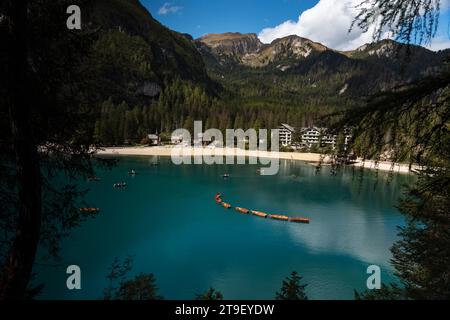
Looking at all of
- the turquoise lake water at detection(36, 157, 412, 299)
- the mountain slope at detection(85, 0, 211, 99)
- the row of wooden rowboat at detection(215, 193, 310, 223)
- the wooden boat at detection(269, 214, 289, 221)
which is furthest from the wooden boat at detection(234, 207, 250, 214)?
the mountain slope at detection(85, 0, 211, 99)

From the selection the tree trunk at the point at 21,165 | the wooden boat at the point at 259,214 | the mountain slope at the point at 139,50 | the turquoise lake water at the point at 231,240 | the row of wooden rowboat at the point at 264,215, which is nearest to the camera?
the tree trunk at the point at 21,165

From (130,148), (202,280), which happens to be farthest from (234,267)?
(130,148)

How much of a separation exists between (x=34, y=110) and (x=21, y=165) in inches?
68.8

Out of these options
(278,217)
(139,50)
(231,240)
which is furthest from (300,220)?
(139,50)

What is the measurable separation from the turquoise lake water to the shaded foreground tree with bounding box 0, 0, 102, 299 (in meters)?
9.18

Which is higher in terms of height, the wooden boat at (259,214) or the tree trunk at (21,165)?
the tree trunk at (21,165)

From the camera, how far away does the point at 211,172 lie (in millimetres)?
66375

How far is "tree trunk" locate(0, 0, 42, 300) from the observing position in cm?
367

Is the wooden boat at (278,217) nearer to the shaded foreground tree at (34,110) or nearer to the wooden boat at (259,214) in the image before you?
the wooden boat at (259,214)

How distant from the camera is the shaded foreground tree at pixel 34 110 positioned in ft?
12.2

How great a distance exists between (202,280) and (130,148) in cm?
8373

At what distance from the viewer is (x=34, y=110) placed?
508 centimetres

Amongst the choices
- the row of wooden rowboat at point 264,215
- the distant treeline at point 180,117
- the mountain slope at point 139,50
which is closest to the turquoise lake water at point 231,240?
the row of wooden rowboat at point 264,215
